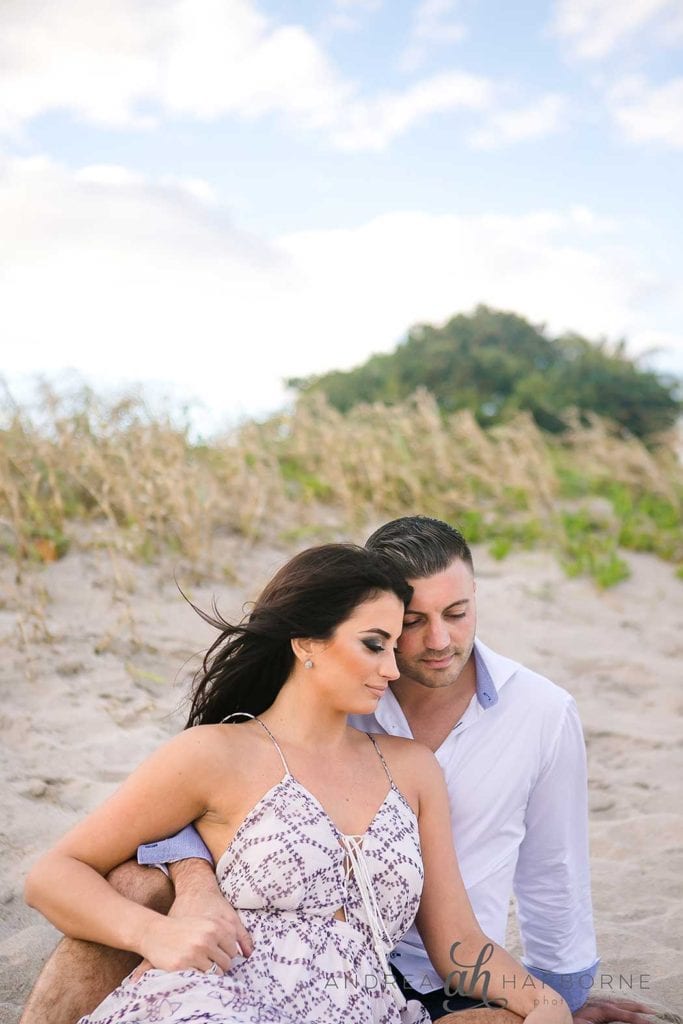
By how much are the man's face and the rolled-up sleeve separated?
1.39 ft

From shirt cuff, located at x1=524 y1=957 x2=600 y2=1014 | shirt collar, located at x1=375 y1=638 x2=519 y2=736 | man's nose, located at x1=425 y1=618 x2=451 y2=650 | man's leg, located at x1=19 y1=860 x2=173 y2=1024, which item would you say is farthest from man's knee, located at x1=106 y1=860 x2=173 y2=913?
shirt cuff, located at x1=524 y1=957 x2=600 y2=1014

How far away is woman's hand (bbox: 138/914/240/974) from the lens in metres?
2.29

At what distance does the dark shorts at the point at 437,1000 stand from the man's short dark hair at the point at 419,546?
113 cm

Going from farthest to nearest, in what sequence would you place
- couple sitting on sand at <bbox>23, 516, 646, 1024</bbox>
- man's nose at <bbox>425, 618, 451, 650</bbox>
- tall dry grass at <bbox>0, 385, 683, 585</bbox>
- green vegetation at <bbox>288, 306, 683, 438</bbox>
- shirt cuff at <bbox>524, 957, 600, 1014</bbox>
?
green vegetation at <bbox>288, 306, 683, 438</bbox>, tall dry grass at <bbox>0, 385, 683, 585</bbox>, shirt cuff at <bbox>524, 957, 600, 1014</bbox>, man's nose at <bbox>425, 618, 451, 650</bbox>, couple sitting on sand at <bbox>23, 516, 646, 1024</bbox>

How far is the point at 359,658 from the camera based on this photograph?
2.72 meters

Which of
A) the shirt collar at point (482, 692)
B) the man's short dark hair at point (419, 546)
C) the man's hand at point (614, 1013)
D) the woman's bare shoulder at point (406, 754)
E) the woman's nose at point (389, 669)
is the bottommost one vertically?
the man's hand at point (614, 1013)

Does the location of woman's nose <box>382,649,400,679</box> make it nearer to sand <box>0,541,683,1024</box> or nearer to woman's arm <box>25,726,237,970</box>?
woman's arm <box>25,726,237,970</box>

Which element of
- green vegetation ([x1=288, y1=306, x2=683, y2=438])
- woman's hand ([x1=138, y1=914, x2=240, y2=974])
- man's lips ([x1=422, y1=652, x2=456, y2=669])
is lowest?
woman's hand ([x1=138, y1=914, x2=240, y2=974])

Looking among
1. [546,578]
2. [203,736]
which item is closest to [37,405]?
[546,578]

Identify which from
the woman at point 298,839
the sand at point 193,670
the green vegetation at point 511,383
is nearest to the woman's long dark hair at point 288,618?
the woman at point 298,839

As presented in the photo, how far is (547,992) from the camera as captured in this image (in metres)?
2.61

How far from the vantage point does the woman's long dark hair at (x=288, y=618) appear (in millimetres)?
2748

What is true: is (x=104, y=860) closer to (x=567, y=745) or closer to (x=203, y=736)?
(x=203, y=736)

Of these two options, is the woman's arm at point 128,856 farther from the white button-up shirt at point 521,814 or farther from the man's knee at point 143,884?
the white button-up shirt at point 521,814
